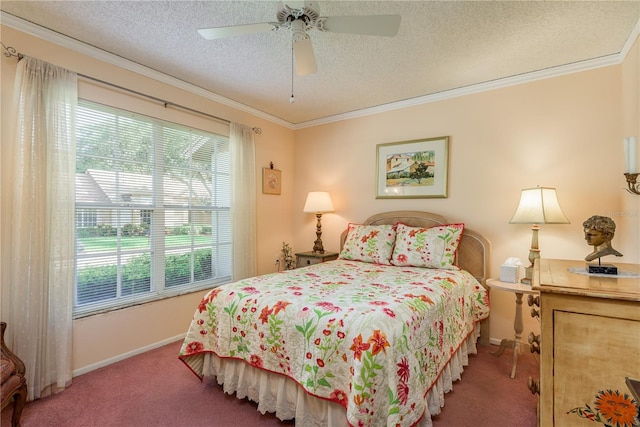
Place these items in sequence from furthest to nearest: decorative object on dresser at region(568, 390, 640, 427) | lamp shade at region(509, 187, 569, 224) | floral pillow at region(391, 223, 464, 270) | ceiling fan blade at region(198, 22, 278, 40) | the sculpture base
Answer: floral pillow at region(391, 223, 464, 270) → lamp shade at region(509, 187, 569, 224) → ceiling fan blade at region(198, 22, 278, 40) → the sculpture base → decorative object on dresser at region(568, 390, 640, 427)

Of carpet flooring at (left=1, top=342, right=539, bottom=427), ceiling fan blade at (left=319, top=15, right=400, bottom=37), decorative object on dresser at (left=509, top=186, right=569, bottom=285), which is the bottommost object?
carpet flooring at (left=1, top=342, right=539, bottom=427)

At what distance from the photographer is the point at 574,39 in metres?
2.24

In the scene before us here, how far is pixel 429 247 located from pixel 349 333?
5.45ft

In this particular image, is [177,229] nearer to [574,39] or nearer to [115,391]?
[115,391]

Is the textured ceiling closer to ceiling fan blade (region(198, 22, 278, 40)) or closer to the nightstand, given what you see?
ceiling fan blade (region(198, 22, 278, 40))

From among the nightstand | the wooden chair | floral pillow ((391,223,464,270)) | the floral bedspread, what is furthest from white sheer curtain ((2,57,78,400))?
floral pillow ((391,223,464,270))

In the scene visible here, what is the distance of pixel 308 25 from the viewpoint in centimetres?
177

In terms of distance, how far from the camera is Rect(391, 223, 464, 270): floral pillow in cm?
279

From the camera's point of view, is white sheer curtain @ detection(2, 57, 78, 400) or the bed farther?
white sheer curtain @ detection(2, 57, 78, 400)

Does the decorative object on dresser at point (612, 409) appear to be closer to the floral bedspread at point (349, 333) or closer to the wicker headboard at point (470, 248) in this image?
the floral bedspread at point (349, 333)

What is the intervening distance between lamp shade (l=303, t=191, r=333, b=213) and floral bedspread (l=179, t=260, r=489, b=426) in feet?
4.56

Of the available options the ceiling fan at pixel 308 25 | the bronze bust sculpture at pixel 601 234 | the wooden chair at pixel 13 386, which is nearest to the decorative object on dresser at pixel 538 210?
the bronze bust sculpture at pixel 601 234

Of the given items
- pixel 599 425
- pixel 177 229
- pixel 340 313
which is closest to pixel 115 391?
pixel 177 229

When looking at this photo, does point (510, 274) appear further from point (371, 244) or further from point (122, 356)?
point (122, 356)
